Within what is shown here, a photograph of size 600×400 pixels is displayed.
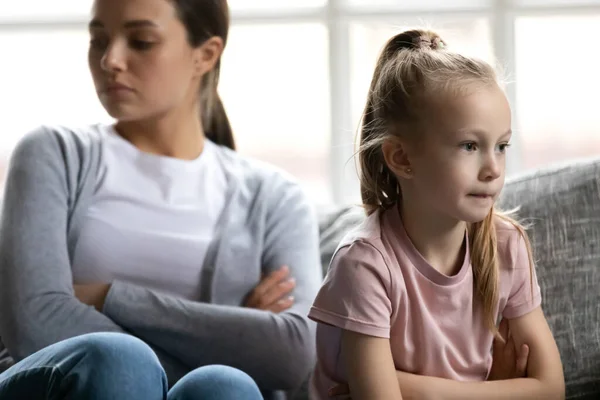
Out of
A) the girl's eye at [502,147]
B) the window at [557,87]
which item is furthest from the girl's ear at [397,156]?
the window at [557,87]

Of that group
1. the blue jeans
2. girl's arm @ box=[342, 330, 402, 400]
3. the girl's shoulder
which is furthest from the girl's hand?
the blue jeans

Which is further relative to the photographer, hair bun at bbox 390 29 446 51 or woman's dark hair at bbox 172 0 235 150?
woman's dark hair at bbox 172 0 235 150

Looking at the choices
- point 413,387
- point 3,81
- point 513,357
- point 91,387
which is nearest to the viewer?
point 91,387

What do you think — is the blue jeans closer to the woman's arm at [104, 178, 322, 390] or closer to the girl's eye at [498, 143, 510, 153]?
the woman's arm at [104, 178, 322, 390]

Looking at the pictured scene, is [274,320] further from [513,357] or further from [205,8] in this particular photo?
[205,8]

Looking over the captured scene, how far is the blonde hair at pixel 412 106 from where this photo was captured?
1.45 meters

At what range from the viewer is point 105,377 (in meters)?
1.28

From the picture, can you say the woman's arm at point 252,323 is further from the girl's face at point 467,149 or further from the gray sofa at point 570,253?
the girl's face at point 467,149

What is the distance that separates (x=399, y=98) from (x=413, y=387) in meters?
0.44

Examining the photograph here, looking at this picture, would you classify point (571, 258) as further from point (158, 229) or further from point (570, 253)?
point (158, 229)

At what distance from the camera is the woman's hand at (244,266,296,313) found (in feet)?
5.68

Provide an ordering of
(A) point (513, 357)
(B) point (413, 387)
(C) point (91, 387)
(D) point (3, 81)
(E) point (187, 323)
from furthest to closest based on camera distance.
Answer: (D) point (3, 81) < (E) point (187, 323) < (A) point (513, 357) < (B) point (413, 387) < (C) point (91, 387)

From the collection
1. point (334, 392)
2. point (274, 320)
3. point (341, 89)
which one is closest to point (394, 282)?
point (334, 392)

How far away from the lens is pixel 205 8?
1762mm
